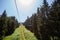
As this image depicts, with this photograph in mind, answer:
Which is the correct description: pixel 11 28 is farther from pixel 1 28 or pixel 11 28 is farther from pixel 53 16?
pixel 53 16

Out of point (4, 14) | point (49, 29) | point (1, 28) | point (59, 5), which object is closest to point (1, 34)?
point (1, 28)

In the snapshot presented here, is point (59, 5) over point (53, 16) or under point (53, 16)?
over

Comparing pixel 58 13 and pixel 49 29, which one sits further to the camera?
pixel 49 29

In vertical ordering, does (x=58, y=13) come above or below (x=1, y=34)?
above

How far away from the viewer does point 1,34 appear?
67875 millimetres

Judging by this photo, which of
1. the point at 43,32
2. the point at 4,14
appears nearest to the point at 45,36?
the point at 43,32

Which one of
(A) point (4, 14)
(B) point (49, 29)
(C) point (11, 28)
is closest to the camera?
(B) point (49, 29)

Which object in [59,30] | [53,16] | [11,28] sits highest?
[53,16]

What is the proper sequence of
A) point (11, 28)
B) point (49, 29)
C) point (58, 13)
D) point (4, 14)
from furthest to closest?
1. point (11, 28)
2. point (4, 14)
3. point (49, 29)
4. point (58, 13)

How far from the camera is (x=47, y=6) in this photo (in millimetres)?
58438

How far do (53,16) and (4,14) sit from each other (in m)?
39.7

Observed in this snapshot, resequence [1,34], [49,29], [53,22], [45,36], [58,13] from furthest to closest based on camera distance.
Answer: [1,34]
[45,36]
[49,29]
[53,22]
[58,13]

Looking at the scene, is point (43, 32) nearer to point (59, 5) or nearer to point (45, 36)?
point (45, 36)

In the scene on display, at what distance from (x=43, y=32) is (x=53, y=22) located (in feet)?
52.6
